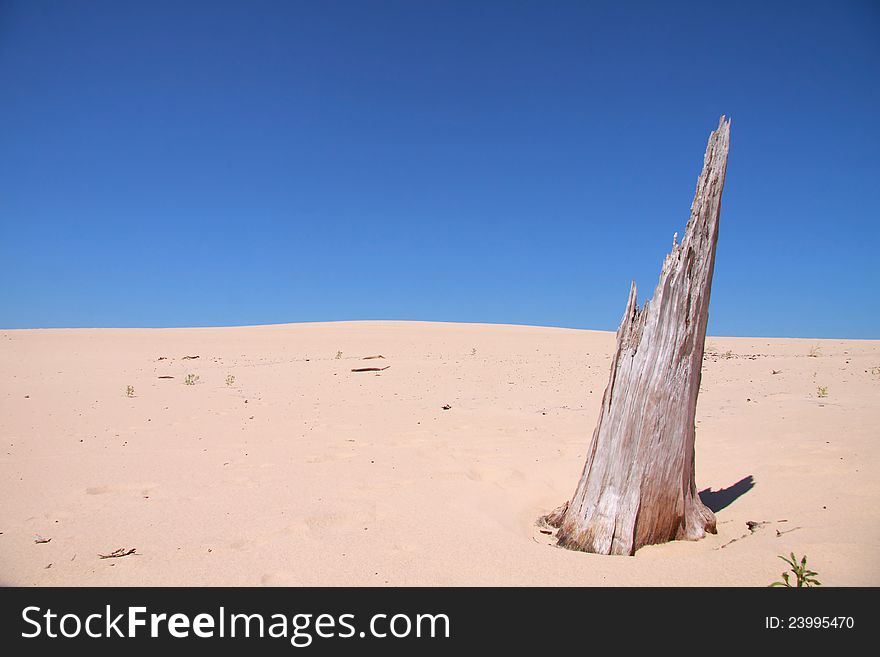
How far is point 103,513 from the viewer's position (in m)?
4.34

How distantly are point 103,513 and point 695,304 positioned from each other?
479 cm

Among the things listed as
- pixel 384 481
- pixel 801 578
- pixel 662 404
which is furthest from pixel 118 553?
pixel 801 578

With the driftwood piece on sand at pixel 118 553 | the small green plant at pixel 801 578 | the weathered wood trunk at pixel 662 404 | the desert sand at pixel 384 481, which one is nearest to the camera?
the small green plant at pixel 801 578

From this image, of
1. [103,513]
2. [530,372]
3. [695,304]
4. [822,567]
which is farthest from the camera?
[530,372]

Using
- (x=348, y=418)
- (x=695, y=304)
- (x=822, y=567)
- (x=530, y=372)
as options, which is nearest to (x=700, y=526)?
(x=822, y=567)

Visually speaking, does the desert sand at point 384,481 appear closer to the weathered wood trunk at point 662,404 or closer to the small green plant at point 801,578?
the small green plant at point 801,578

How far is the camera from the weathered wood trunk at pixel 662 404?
12.8 feet

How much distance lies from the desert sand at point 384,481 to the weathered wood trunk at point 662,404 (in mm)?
250

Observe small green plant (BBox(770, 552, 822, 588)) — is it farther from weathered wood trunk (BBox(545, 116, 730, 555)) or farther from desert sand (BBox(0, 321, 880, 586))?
weathered wood trunk (BBox(545, 116, 730, 555))

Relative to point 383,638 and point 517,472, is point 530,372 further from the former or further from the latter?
point 383,638

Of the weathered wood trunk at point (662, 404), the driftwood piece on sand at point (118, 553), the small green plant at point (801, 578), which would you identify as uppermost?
the weathered wood trunk at point (662, 404)

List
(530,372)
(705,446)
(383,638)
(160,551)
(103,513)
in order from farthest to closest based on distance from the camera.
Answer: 1. (530,372)
2. (705,446)
3. (103,513)
4. (160,551)
5. (383,638)

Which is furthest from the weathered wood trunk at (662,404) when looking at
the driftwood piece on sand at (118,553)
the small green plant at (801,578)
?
the driftwood piece on sand at (118,553)

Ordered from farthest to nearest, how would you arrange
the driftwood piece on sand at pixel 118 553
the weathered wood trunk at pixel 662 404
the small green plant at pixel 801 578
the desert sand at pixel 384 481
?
the weathered wood trunk at pixel 662 404 → the driftwood piece on sand at pixel 118 553 → the desert sand at pixel 384 481 → the small green plant at pixel 801 578
